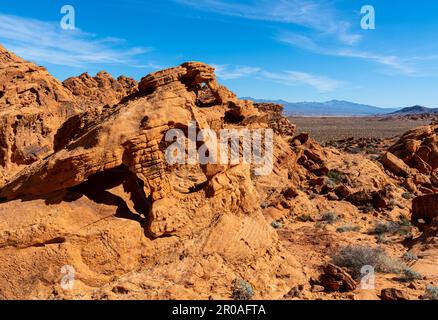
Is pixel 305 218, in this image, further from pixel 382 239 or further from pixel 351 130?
pixel 351 130

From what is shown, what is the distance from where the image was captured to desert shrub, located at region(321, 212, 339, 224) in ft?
45.8

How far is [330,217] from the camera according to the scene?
14109mm

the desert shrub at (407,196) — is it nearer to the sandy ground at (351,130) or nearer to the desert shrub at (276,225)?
the desert shrub at (276,225)

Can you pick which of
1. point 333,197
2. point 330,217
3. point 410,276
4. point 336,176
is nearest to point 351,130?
point 336,176

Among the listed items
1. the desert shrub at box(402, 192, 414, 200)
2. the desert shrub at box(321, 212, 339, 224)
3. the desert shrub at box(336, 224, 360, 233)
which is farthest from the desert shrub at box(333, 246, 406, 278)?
the desert shrub at box(402, 192, 414, 200)

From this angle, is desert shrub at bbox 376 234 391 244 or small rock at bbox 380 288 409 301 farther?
desert shrub at bbox 376 234 391 244

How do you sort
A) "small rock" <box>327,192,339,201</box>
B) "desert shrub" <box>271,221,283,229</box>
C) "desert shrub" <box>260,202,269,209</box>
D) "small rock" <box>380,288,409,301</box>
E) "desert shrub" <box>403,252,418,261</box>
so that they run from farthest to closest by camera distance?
"small rock" <box>327,192,339,201</box>
"desert shrub" <box>260,202,269,209</box>
"desert shrub" <box>271,221,283,229</box>
"desert shrub" <box>403,252,418,261</box>
"small rock" <box>380,288,409,301</box>

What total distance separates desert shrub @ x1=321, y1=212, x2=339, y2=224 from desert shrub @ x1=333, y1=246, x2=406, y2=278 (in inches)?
182

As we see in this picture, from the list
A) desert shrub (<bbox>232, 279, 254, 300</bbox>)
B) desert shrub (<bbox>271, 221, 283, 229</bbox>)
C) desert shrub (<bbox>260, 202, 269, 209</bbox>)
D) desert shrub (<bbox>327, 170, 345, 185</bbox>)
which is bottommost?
desert shrub (<bbox>271, 221, 283, 229</bbox>)

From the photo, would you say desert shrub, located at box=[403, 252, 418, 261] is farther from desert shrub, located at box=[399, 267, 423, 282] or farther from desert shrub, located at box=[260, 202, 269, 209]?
desert shrub, located at box=[260, 202, 269, 209]

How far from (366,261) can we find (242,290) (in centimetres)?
356

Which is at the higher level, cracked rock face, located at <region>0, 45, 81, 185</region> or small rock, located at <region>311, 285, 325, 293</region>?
cracked rock face, located at <region>0, 45, 81, 185</region>

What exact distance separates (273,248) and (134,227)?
293cm
